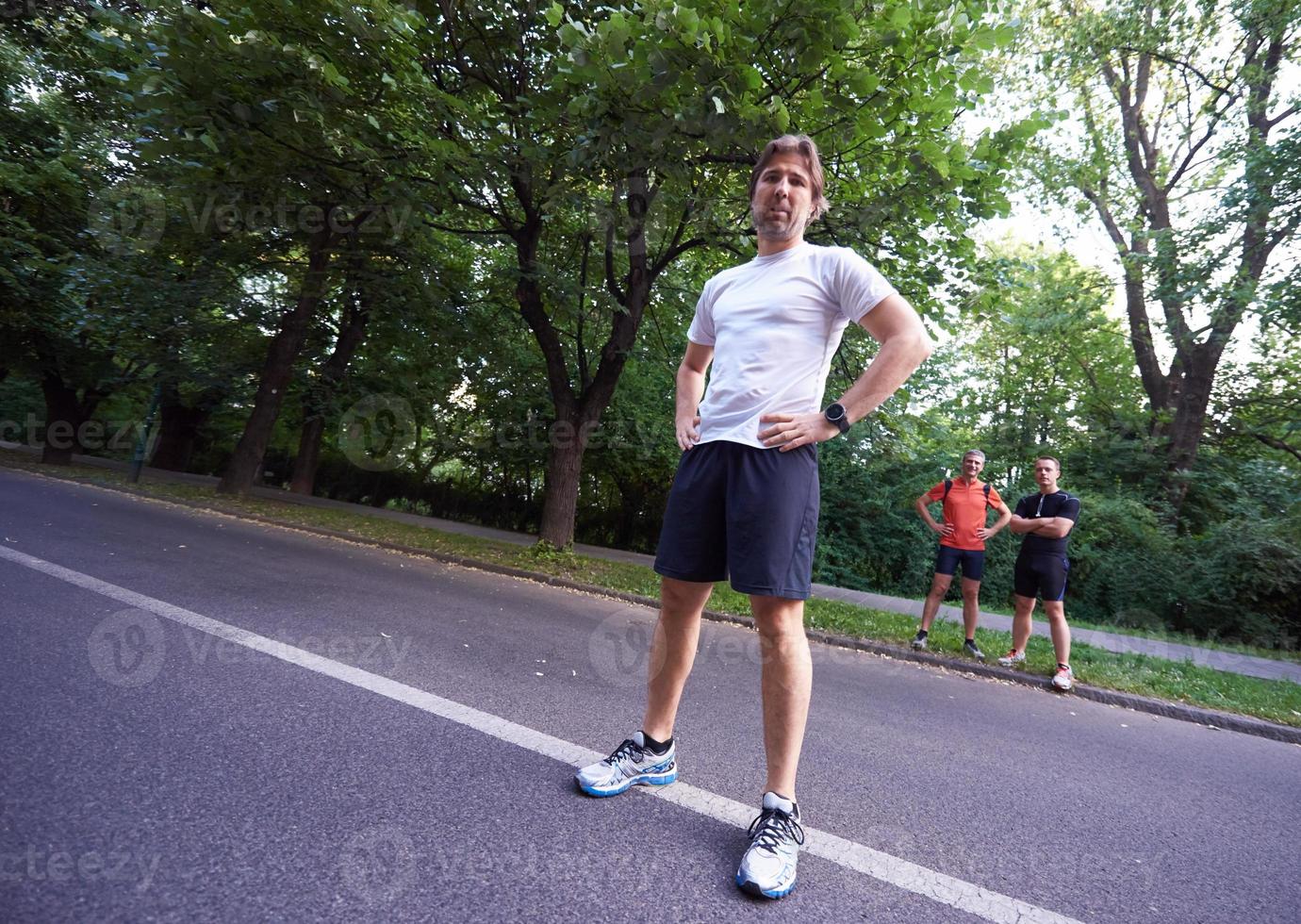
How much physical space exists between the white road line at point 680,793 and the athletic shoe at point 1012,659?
15.3 feet

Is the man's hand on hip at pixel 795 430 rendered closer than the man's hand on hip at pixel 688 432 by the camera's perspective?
Yes

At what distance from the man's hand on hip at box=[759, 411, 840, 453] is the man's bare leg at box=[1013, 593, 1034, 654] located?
5.16 metres

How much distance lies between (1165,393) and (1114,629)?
8.09m

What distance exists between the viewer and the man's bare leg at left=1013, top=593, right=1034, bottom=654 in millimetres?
6031

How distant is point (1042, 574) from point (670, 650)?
4.98 metres

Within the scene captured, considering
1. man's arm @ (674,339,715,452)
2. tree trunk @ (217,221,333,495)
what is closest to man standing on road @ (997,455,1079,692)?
man's arm @ (674,339,715,452)

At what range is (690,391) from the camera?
2.48 meters

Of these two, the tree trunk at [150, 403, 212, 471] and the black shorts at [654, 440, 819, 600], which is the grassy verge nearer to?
the black shorts at [654, 440, 819, 600]

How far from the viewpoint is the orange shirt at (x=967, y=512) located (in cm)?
654

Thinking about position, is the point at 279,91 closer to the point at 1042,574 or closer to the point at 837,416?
the point at 837,416

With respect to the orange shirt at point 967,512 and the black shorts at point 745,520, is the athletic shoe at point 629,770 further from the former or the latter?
the orange shirt at point 967,512

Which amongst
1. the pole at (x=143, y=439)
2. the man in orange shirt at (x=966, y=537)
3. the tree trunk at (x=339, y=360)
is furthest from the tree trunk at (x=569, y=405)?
the pole at (x=143, y=439)

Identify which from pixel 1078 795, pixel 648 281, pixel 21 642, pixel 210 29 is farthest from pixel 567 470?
pixel 1078 795

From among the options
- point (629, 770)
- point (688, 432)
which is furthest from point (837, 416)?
point (629, 770)
